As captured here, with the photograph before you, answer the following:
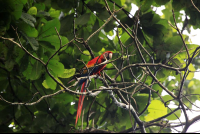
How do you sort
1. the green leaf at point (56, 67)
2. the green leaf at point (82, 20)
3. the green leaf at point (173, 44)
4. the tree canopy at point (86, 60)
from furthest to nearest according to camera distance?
the green leaf at point (173, 44), the green leaf at point (82, 20), the tree canopy at point (86, 60), the green leaf at point (56, 67)

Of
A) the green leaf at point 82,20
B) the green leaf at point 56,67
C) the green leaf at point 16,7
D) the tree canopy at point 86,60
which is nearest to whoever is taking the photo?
the green leaf at point 16,7

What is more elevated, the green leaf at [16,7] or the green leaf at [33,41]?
the green leaf at [16,7]

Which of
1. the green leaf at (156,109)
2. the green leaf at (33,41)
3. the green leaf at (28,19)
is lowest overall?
the green leaf at (156,109)

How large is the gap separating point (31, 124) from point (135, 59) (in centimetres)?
161

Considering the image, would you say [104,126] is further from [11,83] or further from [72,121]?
[11,83]

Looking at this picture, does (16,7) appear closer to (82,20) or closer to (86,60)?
(82,20)

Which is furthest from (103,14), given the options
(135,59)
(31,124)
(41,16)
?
(31,124)

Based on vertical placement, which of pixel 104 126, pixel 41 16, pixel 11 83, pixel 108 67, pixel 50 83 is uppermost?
pixel 41 16

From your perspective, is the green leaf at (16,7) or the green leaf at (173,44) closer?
the green leaf at (16,7)

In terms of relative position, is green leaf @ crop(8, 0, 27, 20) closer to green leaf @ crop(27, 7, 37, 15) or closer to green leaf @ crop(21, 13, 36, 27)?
green leaf @ crop(21, 13, 36, 27)

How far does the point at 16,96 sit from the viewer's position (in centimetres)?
237

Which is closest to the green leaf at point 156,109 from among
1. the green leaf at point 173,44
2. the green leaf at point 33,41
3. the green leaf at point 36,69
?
the green leaf at point 173,44

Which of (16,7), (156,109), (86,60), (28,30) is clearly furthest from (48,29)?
(156,109)

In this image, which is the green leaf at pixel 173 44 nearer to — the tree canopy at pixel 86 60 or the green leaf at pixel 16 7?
the tree canopy at pixel 86 60
